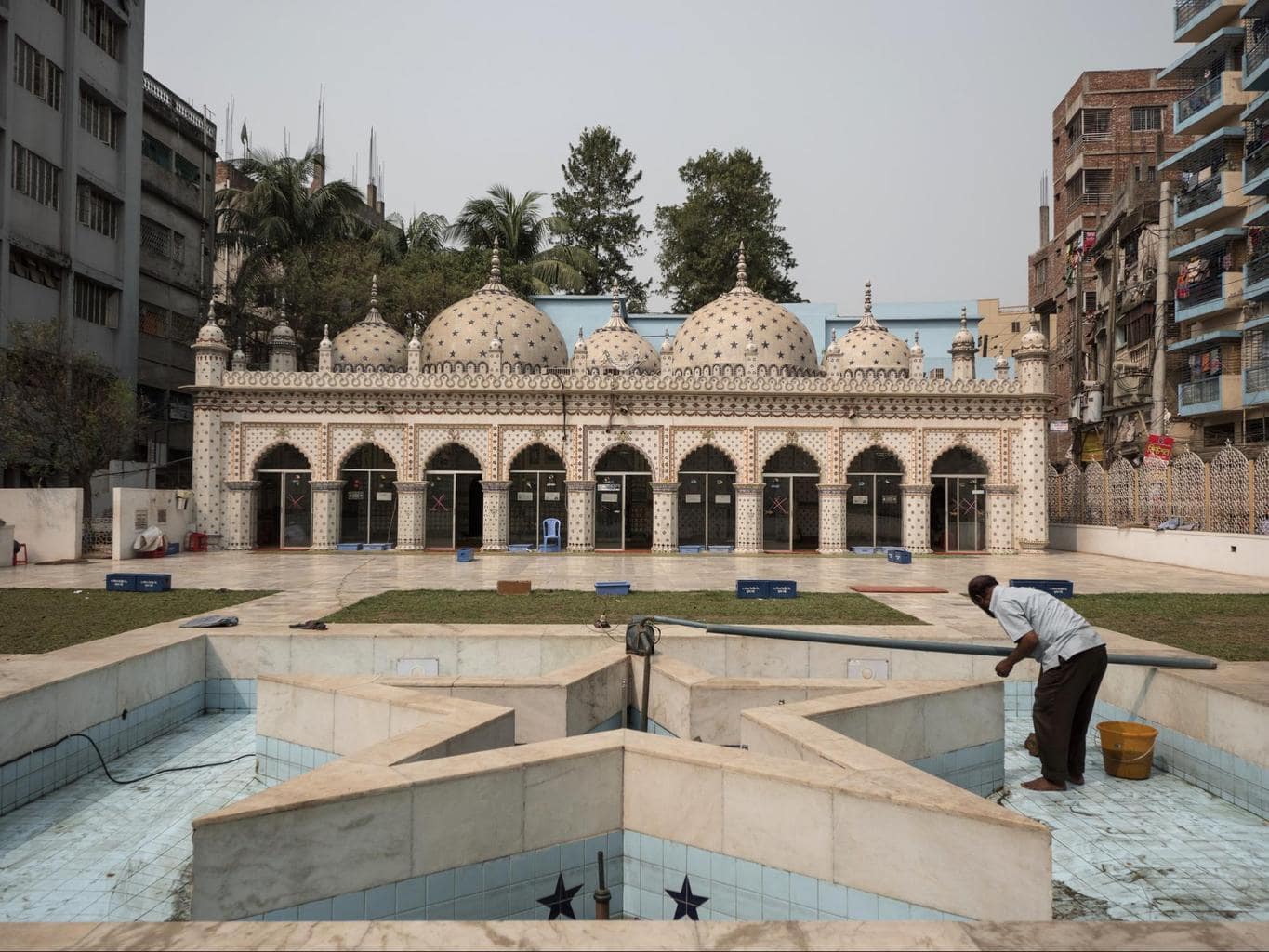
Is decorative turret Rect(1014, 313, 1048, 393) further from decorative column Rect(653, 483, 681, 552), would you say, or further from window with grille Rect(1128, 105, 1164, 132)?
window with grille Rect(1128, 105, 1164, 132)

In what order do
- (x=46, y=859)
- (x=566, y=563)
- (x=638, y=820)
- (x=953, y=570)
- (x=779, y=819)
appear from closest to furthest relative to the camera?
(x=779, y=819), (x=638, y=820), (x=46, y=859), (x=953, y=570), (x=566, y=563)

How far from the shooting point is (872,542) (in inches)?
1022

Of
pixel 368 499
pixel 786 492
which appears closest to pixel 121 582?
pixel 368 499

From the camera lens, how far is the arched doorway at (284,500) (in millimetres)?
25406

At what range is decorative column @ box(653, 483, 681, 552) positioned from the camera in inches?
1002

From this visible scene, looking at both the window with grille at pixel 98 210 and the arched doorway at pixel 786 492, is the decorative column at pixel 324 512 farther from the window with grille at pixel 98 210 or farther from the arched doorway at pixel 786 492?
the window with grille at pixel 98 210

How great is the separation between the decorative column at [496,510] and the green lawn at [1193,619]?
617 inches

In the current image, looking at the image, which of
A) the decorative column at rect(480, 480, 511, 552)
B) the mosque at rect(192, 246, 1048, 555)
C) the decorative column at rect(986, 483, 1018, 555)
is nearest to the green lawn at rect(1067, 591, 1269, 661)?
the decorative column at rect(986, 483, 1018, 555)

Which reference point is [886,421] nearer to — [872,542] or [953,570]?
[872,542]

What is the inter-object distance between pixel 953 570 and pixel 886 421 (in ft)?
24.3

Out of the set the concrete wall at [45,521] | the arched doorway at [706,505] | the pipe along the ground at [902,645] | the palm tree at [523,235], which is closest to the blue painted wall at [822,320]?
the palm tree at [523,235]

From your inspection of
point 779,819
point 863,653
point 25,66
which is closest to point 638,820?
point 779,819

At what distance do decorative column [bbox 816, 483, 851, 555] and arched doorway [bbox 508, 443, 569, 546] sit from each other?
7545mm

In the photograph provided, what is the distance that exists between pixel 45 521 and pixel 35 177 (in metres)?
12.3
